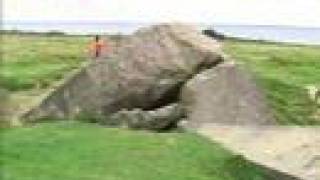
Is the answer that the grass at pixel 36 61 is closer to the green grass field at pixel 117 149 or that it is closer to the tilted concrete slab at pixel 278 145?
the green grass field at pixel 117 149

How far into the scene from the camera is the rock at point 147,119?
44.1 feet

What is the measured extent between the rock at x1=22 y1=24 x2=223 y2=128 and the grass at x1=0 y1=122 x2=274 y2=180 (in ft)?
5.01

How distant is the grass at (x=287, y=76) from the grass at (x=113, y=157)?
10.8 feet

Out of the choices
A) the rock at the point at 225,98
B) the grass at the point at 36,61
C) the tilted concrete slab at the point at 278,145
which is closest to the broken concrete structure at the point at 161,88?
the rock at the point at 225,98

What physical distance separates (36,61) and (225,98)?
8.47 metres

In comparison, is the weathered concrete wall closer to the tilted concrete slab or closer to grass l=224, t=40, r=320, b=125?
grass l=224, t=40, r=320, b=125

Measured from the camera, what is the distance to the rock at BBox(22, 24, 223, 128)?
14047 millimetres

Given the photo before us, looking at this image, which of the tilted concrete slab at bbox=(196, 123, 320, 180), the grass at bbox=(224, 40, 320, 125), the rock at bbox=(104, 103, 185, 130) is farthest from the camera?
the grass at bbox=(224, 40, 320, 125)

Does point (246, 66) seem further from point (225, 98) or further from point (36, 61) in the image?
point (36, 61)

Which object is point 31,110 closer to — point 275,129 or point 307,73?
point 275,129

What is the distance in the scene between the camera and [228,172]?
31.9ft

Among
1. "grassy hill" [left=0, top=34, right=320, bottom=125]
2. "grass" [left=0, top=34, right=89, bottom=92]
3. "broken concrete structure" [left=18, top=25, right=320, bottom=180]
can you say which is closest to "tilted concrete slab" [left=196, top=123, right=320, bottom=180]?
"broken concrete structure" [left=18, top=25, right=320, bottom=180]

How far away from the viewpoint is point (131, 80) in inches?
556

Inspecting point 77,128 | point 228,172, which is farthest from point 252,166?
point 77,128
